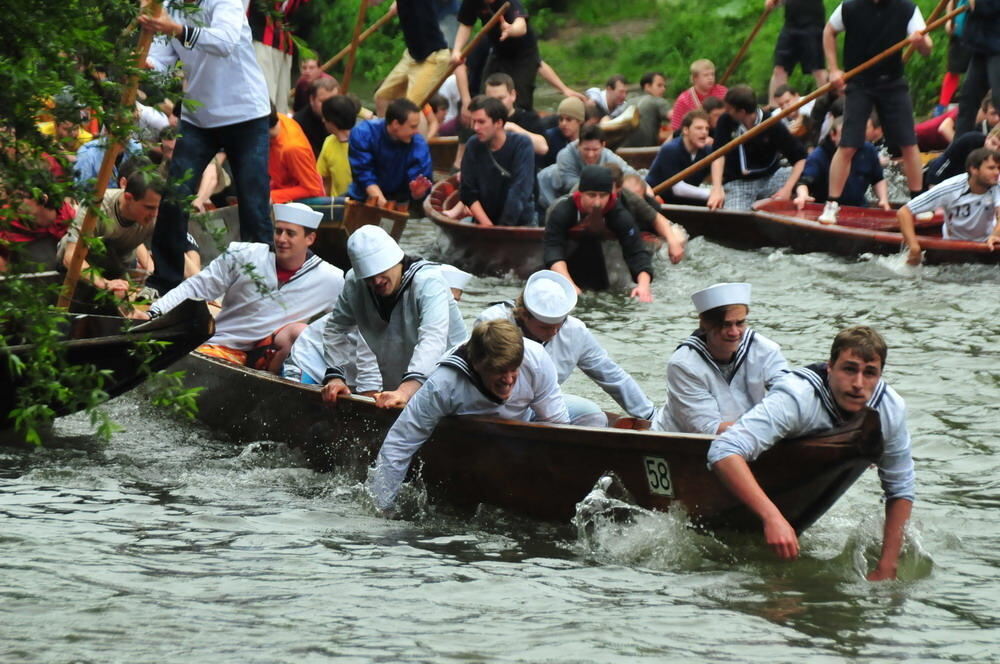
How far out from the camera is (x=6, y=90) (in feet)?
13.5

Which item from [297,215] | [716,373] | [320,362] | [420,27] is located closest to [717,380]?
[716,373]

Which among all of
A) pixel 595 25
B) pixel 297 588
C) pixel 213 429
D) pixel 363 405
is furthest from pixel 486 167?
pixel 595 25

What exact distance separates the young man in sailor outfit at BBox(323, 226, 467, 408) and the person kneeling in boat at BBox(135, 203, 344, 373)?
2.30 feet

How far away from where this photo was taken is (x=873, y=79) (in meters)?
11.8

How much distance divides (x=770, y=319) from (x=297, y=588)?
17.5ft

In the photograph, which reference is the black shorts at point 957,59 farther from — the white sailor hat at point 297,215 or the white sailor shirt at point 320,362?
the white sailor shirt at point 320,362

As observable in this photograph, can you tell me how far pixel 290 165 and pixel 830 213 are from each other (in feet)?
12.8

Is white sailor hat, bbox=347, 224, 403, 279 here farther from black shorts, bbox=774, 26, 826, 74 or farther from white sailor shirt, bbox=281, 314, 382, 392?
black shorts, bbox=774, 26, 826, 74

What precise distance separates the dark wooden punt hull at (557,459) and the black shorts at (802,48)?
10.0 metres

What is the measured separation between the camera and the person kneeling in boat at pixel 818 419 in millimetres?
5055

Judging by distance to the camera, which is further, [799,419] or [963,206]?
[963,206]

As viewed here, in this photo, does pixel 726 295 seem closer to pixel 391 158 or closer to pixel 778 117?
pixel 391 158

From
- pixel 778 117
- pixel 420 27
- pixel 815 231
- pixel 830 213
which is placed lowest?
pixel 815 231

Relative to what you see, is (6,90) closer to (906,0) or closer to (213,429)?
(213,429)
